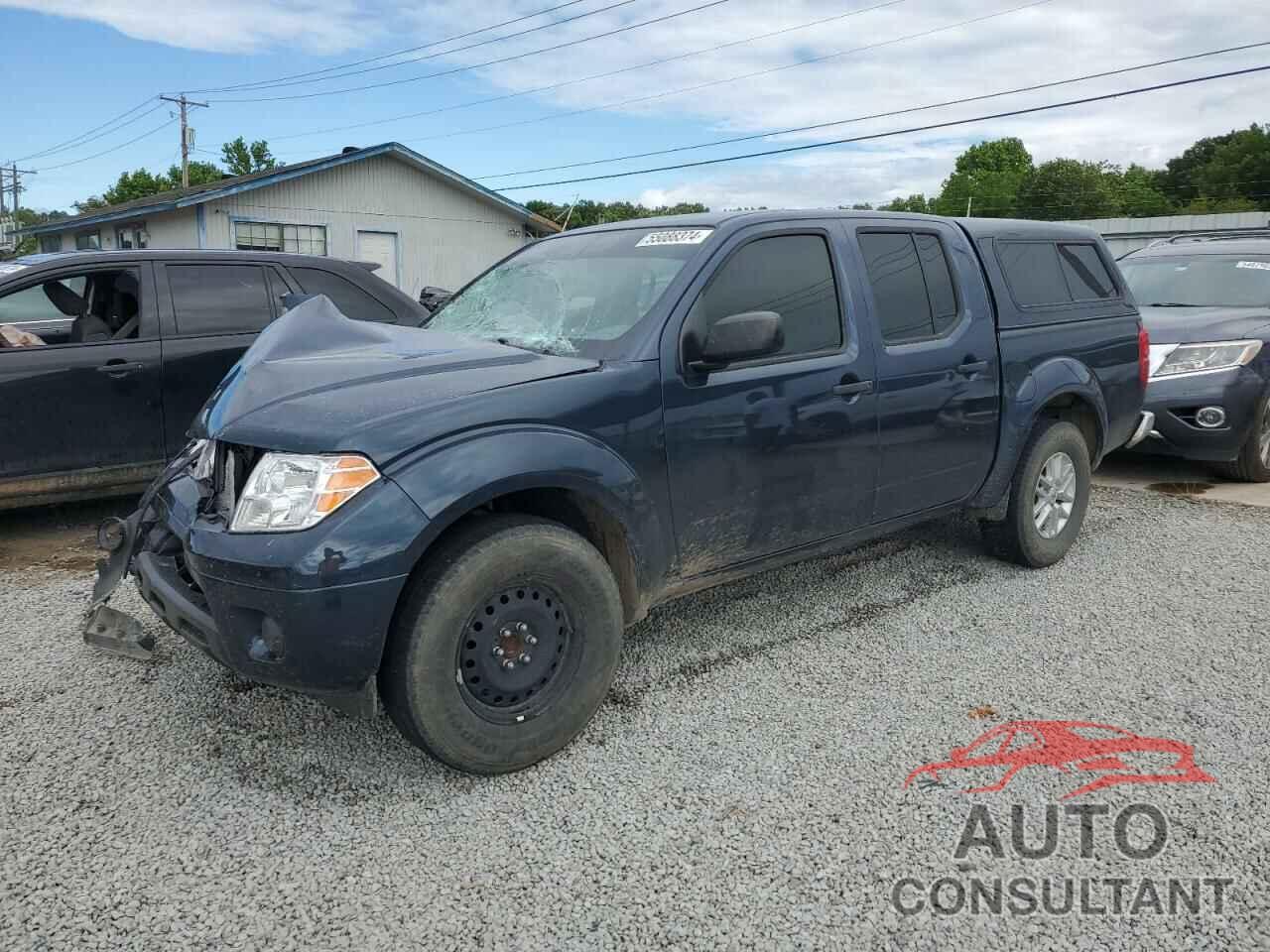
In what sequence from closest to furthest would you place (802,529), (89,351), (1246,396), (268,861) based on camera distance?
(268,861), (802,529), (89,351), (1246,396)

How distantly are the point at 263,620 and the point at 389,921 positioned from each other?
90 centimetres

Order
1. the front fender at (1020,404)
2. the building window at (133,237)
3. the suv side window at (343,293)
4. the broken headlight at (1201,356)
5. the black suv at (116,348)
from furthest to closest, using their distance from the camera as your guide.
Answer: the building window at (133,237)
the broken headlight at (1201,356)
the suv side window at (343,293)
the black suv at (116,348)
the front fender at (1020,404)

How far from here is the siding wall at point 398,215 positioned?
66.1 feet

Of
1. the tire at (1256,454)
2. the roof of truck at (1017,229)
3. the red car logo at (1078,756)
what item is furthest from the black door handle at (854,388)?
the tire at (1256,454)

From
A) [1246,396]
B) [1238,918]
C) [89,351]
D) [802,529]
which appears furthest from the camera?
[1246,396]

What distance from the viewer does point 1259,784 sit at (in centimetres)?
299

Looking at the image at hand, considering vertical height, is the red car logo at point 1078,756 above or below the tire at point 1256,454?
below

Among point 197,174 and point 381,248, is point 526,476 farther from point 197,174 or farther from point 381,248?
point 197,174

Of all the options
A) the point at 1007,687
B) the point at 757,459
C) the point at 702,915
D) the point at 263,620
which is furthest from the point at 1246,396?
the point at 263,620

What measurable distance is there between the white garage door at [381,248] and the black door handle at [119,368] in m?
16.5

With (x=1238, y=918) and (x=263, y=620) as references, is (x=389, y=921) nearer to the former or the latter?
(x=263, y=620)

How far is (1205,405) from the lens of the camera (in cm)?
698

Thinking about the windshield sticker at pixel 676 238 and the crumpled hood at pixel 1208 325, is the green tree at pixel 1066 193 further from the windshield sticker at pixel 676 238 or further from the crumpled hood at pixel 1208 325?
the windshield sticker at pixel 676 238

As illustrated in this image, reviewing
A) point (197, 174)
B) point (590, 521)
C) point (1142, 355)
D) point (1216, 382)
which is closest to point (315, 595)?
point (590, 521)
